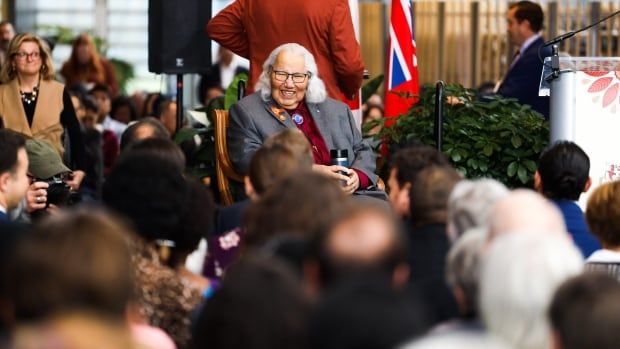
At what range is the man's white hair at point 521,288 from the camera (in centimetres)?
338

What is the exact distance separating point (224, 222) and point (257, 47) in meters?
2.85

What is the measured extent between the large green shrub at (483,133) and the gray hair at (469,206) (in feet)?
12.2

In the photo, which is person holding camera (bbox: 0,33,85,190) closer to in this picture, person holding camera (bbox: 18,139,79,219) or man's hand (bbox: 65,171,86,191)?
man's hand (bbox: 65,171,86,191)

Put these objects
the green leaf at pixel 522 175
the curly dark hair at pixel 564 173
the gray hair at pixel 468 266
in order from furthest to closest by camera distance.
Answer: the green leaf at pixel 522 175
the curly dark hair at pixel 564 173
the gray hair at pixel 468 266

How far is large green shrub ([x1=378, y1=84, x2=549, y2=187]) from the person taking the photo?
8.16m

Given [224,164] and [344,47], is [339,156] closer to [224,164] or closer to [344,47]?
[224,164]

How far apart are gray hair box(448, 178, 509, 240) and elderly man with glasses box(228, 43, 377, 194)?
2932 millimetres

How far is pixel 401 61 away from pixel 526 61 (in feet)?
2.70

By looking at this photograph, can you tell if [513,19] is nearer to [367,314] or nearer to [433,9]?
[433,9]

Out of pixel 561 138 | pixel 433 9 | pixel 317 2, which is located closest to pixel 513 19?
pixel 317 2

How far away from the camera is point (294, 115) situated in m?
7.50

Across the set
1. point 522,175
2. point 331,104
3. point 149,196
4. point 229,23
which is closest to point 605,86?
point 522,175

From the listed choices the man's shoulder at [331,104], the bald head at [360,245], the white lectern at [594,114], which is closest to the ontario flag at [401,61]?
the man's shoulder at [331,104]

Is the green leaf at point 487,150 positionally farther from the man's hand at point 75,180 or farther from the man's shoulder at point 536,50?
the man's hand at point 75,180
